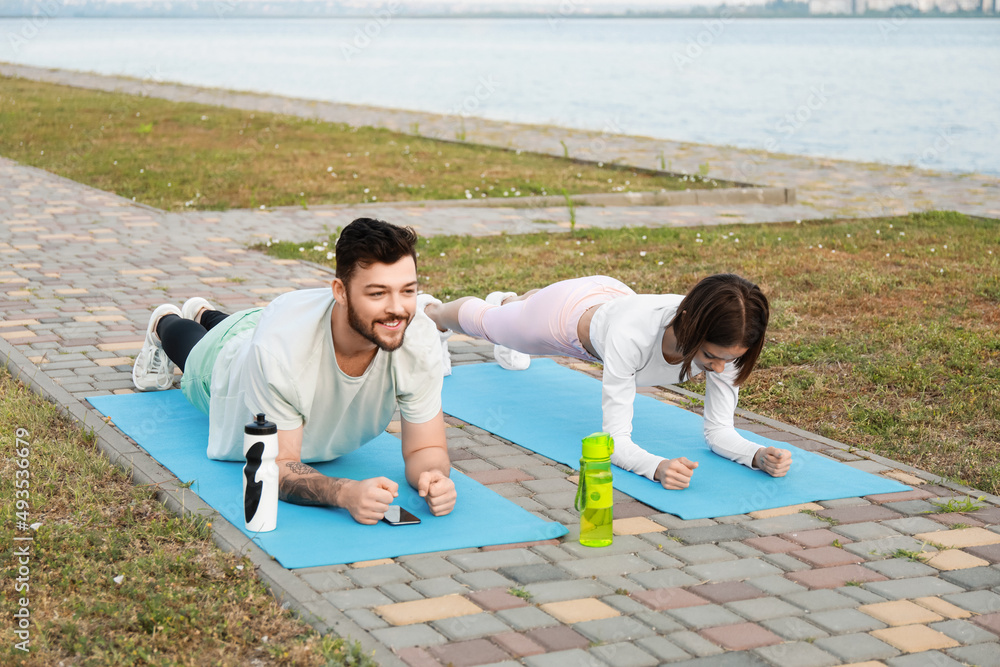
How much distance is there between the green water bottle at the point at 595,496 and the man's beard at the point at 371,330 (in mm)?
808

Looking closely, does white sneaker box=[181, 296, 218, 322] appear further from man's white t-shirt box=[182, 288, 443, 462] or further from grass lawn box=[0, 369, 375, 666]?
grass lawn box=[0, 369, 375, 666]

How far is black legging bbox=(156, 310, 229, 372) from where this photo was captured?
215 inches

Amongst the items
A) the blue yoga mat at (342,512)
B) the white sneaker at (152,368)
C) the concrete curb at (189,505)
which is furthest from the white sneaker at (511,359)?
the concrete curb at (189,505)

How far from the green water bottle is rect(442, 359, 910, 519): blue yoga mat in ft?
1.60

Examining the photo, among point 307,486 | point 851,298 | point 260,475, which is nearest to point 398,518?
point 307,486

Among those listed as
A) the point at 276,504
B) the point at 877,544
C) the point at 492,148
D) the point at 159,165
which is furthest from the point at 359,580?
the point at 492,148

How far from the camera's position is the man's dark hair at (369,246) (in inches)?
157

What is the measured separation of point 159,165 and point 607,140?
883 centimetres

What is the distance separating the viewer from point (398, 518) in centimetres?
430

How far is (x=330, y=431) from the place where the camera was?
4668 mm

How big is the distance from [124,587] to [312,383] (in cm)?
105

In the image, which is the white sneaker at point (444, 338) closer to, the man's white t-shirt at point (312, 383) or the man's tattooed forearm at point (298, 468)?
the man's white t-shirt at point (312, 383)

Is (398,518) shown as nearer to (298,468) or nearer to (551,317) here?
(298,468)

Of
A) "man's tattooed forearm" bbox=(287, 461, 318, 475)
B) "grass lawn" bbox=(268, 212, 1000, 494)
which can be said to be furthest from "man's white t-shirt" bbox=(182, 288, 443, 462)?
"grass lawn" bbox=(268, 212, 1000, 494)
